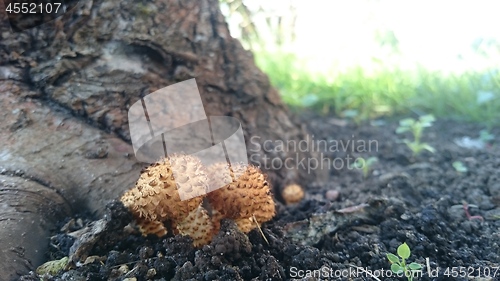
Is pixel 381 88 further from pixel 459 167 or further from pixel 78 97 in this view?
pixel 78 97

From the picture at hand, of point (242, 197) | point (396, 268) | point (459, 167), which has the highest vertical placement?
point (242, 197)

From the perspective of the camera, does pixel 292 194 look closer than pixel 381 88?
Yes

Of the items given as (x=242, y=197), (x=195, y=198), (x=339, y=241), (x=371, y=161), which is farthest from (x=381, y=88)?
(x=195, y=198)

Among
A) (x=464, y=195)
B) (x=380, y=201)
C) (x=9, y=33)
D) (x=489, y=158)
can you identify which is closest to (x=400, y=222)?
(x=380, y=201)

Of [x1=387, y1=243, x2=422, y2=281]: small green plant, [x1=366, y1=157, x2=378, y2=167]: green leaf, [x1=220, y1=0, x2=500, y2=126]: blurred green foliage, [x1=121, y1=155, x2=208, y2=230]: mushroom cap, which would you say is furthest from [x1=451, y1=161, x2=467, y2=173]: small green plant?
[x1=121, y1=155, x2=208, y2=230]: mushroom cap

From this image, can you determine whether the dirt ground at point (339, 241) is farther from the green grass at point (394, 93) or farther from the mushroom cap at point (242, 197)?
the green grass at point (394, 93)

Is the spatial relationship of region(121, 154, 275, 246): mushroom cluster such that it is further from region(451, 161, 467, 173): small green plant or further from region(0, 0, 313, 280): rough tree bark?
region(451, 161, 467, 173): small green plant
